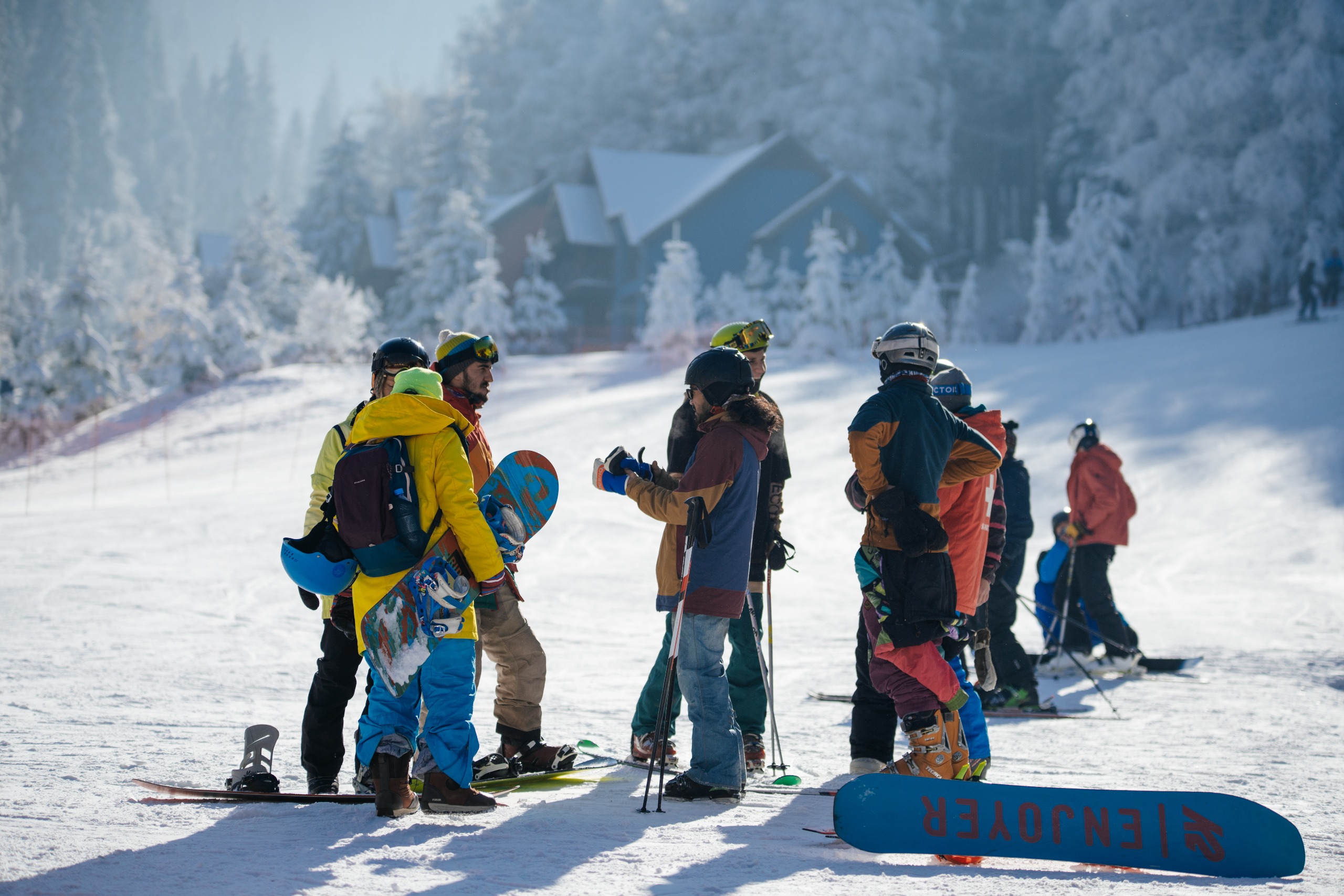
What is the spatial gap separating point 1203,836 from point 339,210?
187 feet

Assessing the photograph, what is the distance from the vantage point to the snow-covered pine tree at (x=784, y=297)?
35844mm

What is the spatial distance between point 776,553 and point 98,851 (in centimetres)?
291

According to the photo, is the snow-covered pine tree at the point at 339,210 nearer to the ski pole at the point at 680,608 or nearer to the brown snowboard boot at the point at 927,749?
the ski pole at the point at 680,608

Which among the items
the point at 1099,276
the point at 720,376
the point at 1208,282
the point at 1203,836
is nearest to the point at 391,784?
the point at 720,376

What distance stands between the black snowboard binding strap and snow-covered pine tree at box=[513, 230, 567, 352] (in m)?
32.7

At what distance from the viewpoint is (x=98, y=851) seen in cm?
336

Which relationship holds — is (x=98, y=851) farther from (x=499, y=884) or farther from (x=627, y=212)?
(x=627, y=212)

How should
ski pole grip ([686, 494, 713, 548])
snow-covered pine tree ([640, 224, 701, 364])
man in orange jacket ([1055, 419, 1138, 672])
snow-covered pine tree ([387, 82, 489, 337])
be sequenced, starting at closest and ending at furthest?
1. ski pole grip ([686, 494, 713, 548])
2. man in orange jacket ([1055, 419, 1138, 672])
3. snow-covered pine tree ([640, 224, 701, 364])
4. snow-covered pine tree ([387, 82, 489, 337])

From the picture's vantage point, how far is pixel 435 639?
12.5 ft

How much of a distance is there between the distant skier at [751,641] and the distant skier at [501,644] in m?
0.41

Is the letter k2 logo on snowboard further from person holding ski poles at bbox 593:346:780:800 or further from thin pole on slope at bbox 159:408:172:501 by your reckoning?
thin pole on slope at bbox 159:408:172:501

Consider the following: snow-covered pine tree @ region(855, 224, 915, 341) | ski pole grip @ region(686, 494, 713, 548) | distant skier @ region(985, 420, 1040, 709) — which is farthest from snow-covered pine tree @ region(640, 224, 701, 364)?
ski pole grip @ region(686, 494, 713, 548)

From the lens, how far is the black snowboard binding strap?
4.16 meters

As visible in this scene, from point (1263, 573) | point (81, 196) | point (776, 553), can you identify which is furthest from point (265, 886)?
point (81, 196)
